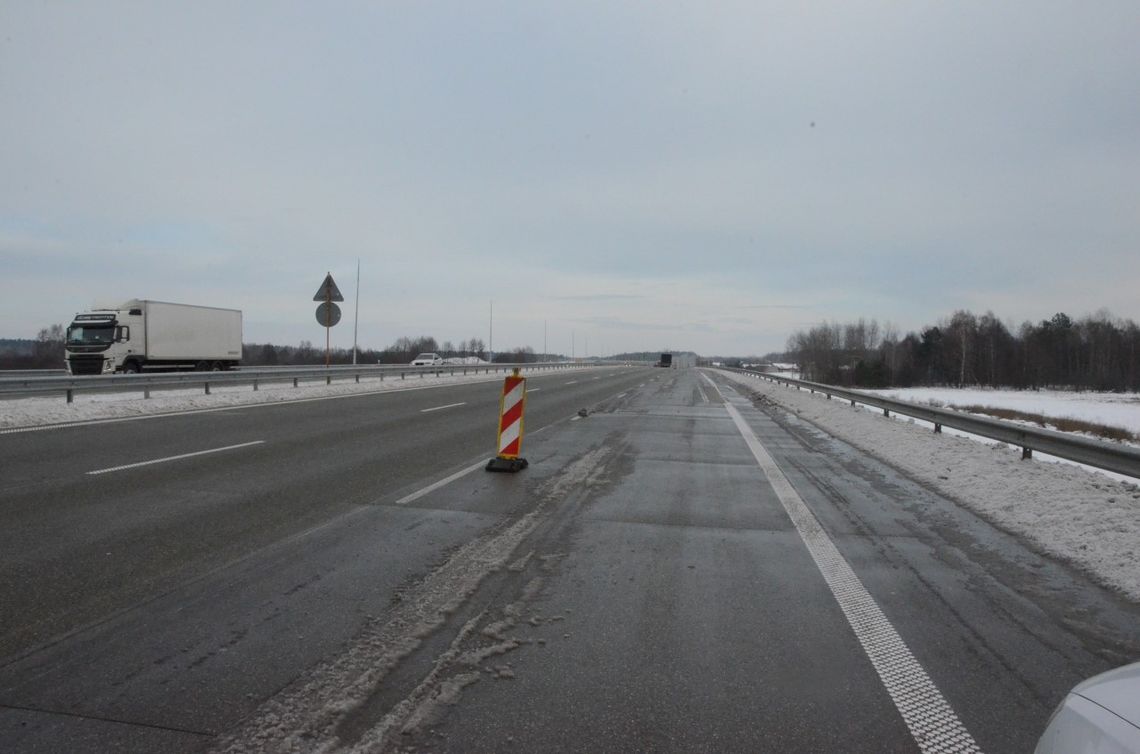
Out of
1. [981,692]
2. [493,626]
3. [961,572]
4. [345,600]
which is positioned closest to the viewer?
[981,692]

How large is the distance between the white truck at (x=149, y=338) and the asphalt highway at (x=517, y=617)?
23.4m

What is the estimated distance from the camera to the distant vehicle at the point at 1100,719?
1.81m

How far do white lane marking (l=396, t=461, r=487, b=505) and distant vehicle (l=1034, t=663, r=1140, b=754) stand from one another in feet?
21.9

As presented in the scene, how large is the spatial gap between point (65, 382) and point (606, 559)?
1730cm

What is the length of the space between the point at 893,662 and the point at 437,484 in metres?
6.17

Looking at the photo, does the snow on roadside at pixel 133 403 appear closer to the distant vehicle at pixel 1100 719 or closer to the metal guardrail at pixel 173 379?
the metal guardrail at pixel 173 379

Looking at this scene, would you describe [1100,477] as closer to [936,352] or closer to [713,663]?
[713,663]

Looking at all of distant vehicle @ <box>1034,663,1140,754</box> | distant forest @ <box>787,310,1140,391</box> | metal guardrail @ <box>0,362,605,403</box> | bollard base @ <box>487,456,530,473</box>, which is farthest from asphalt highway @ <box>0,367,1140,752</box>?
distant forest @ <box>787,310,1140,391</box>

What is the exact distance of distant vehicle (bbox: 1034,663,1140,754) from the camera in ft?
5.95

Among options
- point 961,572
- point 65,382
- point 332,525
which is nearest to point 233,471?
point 332,525

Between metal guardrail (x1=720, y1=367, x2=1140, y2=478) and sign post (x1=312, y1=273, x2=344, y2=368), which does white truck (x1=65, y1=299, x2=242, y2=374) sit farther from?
metal guardrail (x1=720, y1=367, x2=1140, y2=478)

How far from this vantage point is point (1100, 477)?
29.5ft

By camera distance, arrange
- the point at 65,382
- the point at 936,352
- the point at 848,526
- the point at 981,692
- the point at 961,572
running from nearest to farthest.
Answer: the point at 981,692, the point at 961,572, the point at 848,526, the point at 65,382, the point at 936,352

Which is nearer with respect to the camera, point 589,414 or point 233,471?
point 233,471
